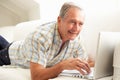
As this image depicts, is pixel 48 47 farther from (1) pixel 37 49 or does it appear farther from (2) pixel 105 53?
(2) pixel 105 53

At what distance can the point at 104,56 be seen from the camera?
1.08 meters

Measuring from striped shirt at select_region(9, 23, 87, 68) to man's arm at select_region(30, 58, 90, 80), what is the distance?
0.12ft

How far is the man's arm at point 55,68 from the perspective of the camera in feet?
3.66

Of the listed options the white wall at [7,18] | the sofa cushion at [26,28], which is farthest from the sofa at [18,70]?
the white wall at [7,18]

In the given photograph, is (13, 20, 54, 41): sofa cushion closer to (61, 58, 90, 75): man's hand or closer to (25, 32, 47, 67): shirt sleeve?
(25, 32, 47, 67): shirt sleeve

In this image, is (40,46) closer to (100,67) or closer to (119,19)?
(100,67)

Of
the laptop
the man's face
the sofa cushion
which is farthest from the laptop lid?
the sofa cushion

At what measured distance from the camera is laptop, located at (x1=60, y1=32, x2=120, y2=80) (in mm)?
1044

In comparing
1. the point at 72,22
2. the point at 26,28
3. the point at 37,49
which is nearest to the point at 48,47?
the point at 37,49

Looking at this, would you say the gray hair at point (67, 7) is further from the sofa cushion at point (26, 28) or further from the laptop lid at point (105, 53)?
the sofa cushion at point (26, 28)

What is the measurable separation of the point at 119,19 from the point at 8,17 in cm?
213

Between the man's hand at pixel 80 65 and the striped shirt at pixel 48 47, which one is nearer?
the man's hand at pixel 80 65

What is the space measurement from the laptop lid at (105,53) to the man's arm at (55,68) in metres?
0.07

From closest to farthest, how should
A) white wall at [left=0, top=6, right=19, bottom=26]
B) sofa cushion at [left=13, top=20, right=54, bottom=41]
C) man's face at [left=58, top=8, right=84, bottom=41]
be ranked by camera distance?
man's face at [left=58, top=8, right=84, bottom=41] → sofa cushion at [left=13, top=20, right=54, bottom=41] → white wall at [left=0, top=6, right=19, bottom=26]
